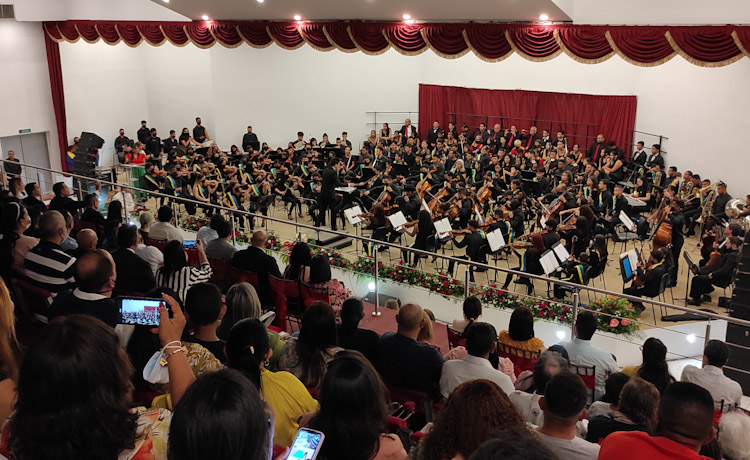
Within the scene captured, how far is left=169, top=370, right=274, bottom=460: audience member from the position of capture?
64.9 inches

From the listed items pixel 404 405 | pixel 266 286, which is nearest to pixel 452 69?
pixel 266 286

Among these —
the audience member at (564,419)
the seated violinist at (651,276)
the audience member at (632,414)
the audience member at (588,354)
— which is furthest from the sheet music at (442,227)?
the audience member at (564,419)

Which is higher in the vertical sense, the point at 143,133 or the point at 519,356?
the point at 143,133

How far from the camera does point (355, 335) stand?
180 inches

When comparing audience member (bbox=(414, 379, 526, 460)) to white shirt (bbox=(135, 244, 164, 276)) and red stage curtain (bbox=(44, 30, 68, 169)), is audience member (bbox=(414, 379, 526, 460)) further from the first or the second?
red stage curtain (bbox=(44, 30, 68, 169))

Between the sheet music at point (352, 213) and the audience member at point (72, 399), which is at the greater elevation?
the audience member at point (72, 399)

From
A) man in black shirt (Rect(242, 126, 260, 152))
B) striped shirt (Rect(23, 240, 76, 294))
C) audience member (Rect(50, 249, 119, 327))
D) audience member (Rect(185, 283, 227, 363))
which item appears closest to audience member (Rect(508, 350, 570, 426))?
audience member (Rect(185, 283, 227, 363))

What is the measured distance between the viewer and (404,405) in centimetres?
409

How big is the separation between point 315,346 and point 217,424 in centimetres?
216

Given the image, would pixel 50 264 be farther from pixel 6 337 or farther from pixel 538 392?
pixel 538 392

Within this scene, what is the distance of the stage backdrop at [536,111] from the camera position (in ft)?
62.0

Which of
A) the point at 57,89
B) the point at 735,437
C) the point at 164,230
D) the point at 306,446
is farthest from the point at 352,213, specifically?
the point at 57,89

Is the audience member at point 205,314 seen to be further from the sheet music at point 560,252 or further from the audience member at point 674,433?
the sheet music at point 560,252

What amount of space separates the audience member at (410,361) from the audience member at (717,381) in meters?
1.91
